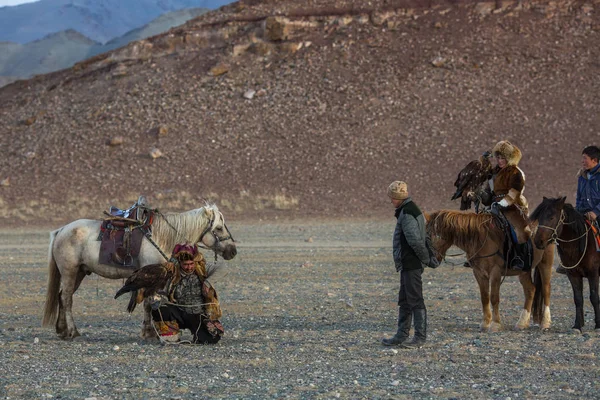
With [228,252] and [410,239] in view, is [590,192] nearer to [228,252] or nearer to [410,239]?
[410,239]

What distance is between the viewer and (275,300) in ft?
49.7

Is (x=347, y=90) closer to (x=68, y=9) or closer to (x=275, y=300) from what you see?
(x=275, y=300)

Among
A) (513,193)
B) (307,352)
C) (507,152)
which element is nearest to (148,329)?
(307,352)

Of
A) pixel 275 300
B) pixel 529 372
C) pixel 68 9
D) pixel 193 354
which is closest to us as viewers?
pixel 529 372

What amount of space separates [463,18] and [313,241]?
24.8 metres

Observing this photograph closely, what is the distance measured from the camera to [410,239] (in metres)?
10.1

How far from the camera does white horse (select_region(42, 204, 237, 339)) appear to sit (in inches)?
448

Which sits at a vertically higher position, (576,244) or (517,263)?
(576,244)

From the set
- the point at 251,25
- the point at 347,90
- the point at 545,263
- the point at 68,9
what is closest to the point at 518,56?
the point at 347,90

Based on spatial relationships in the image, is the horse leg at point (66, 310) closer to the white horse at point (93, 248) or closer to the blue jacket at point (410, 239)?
the white horse at point (93, 248)

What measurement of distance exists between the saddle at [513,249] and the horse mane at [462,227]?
16 cm

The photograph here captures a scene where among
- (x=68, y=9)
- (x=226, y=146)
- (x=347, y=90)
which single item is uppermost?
(x=68, y=9)

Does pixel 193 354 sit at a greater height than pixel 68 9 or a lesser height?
lesser

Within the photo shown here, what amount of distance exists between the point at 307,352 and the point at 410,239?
5.02 ft
